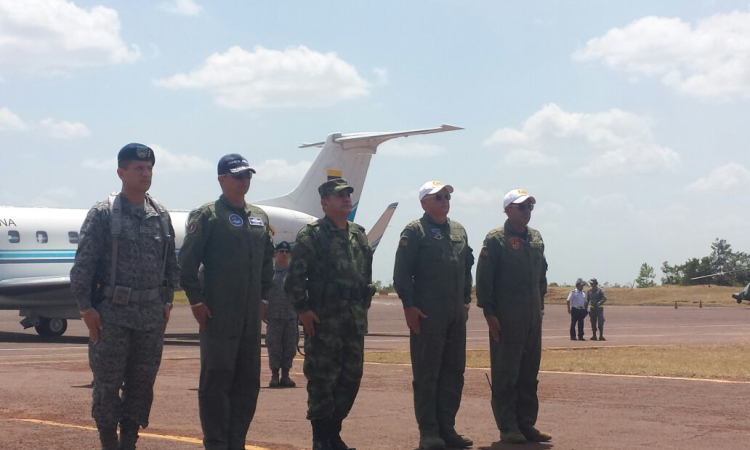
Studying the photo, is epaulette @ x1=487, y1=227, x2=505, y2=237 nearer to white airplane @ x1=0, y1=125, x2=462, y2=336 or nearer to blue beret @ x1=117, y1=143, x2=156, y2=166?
blue beret @ x1=117, y1=143, x2=156, y2=166

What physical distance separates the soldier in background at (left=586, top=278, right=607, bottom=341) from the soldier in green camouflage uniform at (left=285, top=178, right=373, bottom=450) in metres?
20.5

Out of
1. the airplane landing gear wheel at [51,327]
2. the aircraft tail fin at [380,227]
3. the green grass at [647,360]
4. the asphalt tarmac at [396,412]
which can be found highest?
the aircraft tail fin at [380,227]

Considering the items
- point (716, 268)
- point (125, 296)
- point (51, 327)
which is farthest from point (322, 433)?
point (716, 268)

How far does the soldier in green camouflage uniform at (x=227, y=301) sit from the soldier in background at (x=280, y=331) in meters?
5.86

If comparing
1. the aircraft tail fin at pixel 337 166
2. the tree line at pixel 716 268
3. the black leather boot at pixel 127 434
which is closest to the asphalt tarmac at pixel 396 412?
the black leather boot at pixel 127 434

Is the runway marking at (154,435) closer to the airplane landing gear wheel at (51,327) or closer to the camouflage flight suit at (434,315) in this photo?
Result: the camouflage flight suit at (434,315)

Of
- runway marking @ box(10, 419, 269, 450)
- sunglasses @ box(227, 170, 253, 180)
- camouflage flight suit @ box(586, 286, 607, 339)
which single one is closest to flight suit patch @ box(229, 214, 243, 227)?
sunglasses @ box(227, 170, 253, 180)

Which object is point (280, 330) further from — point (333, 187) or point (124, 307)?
point (124, 307)

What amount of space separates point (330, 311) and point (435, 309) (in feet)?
3.39

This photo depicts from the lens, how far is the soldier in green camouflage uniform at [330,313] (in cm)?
764

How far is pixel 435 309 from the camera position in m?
8.30

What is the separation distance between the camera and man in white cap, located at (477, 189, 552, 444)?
870 cm

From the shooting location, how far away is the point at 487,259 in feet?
29.1

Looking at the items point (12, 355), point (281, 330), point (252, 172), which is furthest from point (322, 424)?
point (12, 355)
